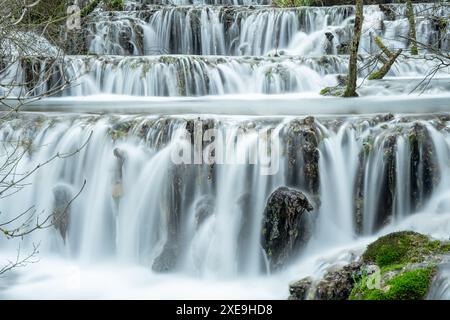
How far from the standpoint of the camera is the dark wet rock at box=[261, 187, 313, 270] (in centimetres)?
576

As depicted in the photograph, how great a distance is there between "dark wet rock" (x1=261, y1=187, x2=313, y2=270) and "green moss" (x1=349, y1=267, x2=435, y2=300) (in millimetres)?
1595

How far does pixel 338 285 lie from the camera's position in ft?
15.0

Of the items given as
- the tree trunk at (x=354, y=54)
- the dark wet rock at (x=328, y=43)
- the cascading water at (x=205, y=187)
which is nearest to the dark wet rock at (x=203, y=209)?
the cascading water at (x=205, y=187)

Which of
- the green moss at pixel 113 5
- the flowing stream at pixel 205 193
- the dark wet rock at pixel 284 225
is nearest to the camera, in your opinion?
the dark wet rock at pixel 284 225

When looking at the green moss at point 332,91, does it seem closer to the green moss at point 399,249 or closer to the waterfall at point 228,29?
the waterfall at point 228,29

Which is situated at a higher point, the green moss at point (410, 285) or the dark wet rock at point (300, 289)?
the green moss at point (410, 285)

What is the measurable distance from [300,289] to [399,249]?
3.38ft

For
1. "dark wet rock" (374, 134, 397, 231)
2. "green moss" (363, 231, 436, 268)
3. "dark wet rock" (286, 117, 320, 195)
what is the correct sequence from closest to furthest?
"green moss" (363, 231, 436, 268), "dark wet rock" (374, 134, 397, 231), "dark wet rock" (286, 117, 320, 195)

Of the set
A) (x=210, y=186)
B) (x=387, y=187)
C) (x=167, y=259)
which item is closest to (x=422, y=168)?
(x=387, y=187)

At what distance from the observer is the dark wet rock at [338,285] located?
14.9 feet

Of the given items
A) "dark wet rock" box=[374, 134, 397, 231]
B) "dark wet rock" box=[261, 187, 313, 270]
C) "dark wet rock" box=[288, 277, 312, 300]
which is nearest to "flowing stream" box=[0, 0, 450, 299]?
"dark wet rock" box=[374, 134, 397, 231]

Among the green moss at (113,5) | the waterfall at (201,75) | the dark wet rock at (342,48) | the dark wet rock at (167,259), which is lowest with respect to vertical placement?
the dark wet rock at (167,259)

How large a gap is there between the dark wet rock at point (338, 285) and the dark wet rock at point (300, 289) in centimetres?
15

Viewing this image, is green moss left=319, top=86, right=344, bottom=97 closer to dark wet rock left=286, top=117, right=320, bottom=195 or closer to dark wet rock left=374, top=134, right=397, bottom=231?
dark wet rock left=286, top=117, right=320, bottom=195
